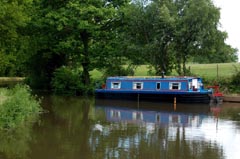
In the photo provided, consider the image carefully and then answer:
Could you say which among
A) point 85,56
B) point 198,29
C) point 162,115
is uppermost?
point 198,29

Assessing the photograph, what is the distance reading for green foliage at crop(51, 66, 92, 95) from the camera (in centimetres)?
3950

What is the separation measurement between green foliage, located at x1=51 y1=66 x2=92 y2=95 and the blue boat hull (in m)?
3.68

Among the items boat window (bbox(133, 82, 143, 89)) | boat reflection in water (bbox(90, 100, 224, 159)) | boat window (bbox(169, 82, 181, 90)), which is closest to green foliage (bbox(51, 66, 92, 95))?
boat window (bbox(133, 82, 143, 89))

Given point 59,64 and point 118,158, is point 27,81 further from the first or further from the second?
point 118,158

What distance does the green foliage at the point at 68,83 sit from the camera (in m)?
39.5

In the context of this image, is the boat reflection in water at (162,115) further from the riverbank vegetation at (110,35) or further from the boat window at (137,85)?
the riverbank vegetation at (110,35)

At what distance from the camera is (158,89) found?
33688 mm

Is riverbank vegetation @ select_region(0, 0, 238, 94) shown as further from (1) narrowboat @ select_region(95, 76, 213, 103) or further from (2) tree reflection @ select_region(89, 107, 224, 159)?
(2) tree reflection @ select_region(89, 107, 224, 159)

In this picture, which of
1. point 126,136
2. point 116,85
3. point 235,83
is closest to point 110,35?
point 116,85

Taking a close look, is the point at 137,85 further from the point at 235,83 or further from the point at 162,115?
the point at 162,115

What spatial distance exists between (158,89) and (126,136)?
17592 millimetres

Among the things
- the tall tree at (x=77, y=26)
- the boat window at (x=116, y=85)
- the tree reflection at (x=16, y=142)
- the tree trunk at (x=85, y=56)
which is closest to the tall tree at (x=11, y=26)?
the tall tree at (x=77, y=26)

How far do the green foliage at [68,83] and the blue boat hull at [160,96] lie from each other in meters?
3.68

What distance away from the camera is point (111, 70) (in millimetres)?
40719
